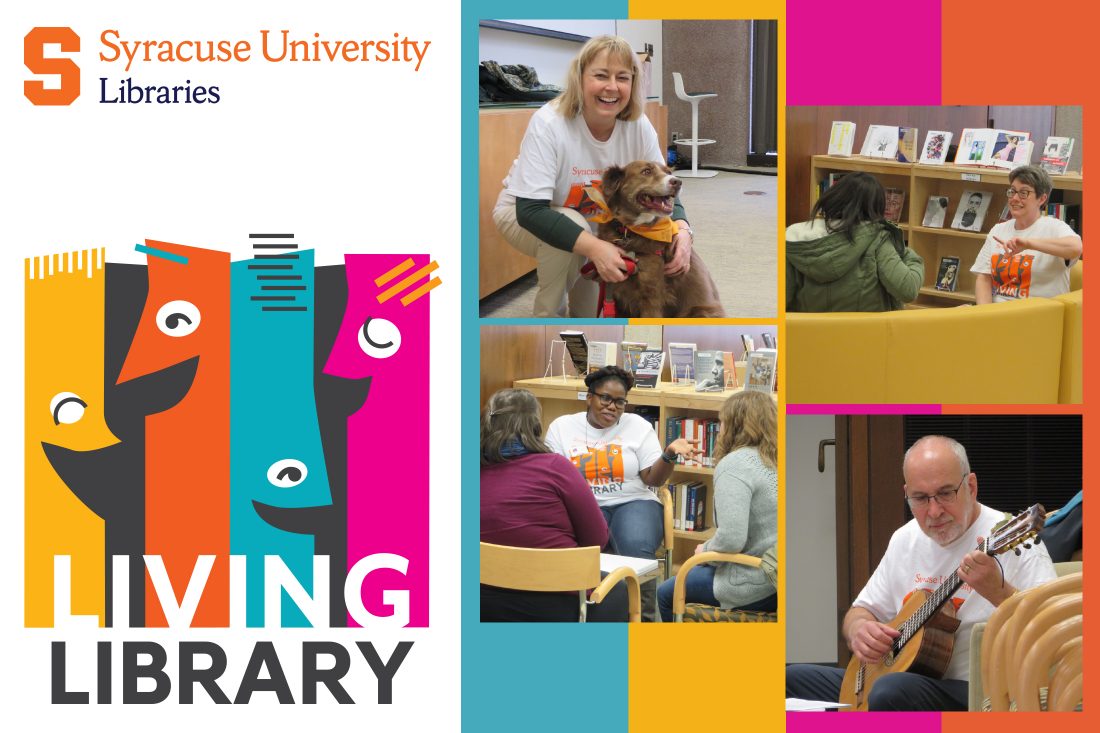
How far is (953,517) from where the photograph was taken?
9.62ft

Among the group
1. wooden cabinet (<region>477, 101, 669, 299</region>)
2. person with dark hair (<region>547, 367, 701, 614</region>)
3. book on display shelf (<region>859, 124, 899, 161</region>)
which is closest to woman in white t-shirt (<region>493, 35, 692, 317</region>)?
wooden cabinet (<region>477, 101, 669, 299</region>)

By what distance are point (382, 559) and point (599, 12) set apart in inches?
57.2

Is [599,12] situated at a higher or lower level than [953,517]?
higher

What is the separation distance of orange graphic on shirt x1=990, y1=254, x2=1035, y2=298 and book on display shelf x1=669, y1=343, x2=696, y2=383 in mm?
1110

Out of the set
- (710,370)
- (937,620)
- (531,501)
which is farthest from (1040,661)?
(531,501)

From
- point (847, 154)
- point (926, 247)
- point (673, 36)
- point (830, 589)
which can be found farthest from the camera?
point (926, 247)

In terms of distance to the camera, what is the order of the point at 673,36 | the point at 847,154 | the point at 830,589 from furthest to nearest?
1. the point at 847,154
2. the point at 830,589
3. the point at 673,36

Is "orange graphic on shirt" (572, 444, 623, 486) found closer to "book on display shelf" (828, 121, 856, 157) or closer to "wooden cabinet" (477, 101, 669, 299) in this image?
"wooden cabinet" (477, 101, 669, 299)

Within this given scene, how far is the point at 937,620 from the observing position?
2908 millimetres

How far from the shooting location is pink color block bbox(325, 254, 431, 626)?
9.46 ft

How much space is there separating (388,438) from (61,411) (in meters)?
0.82

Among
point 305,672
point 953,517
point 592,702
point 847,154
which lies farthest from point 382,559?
point 847,154

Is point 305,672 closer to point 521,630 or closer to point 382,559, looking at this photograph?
point 382,559

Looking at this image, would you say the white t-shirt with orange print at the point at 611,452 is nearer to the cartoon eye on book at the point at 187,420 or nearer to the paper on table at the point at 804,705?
the paper on table at the point at 804,705
